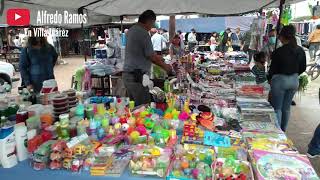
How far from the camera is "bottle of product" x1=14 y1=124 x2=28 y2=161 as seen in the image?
176cm

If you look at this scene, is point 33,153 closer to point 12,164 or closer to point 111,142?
point 12,164

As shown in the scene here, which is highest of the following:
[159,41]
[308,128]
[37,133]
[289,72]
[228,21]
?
[228,21]

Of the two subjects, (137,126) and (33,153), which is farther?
(137,126)

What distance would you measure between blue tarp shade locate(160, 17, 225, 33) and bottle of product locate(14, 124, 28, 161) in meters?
17.2

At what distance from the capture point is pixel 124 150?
183 cm

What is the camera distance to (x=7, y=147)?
1690 mm

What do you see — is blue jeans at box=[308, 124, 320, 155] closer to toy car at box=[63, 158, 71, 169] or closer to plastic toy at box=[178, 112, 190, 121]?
plastic toy at box=[178, 112, 190, 121]

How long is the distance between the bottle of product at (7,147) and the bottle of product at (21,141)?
25 mm

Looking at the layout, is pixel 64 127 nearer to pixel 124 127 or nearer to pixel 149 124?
pixel 124 127

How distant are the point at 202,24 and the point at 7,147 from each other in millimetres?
17696

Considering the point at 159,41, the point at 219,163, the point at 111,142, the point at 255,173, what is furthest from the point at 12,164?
the point at 159,41

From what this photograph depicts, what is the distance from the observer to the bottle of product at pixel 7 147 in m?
1.67

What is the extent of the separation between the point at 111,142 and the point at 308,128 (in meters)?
4.08

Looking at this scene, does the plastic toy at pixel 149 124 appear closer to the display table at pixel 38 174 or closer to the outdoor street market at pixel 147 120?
the outdoor street market at pixel 147 120
